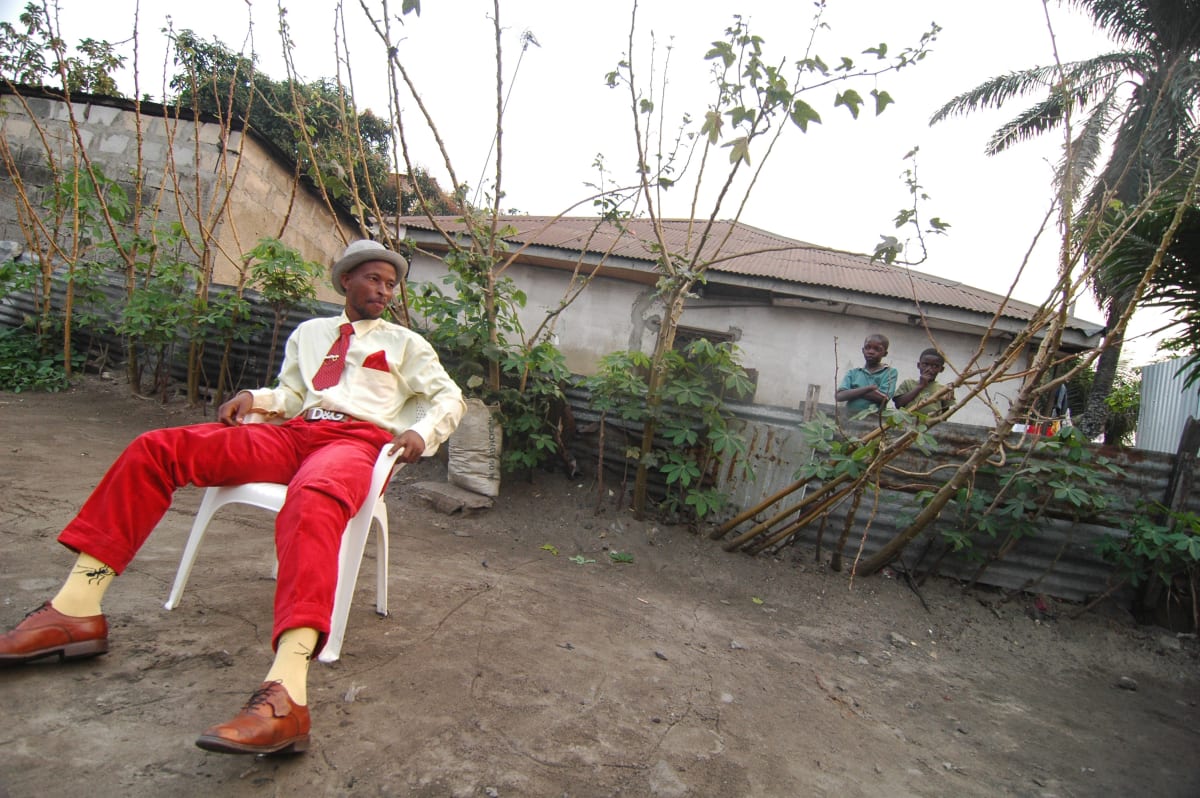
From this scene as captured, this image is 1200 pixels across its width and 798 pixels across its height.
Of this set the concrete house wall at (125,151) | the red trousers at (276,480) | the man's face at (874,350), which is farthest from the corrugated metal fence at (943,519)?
the concrete house wall at (125,151)

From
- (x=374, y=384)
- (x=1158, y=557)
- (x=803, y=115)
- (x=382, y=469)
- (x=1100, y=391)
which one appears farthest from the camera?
(x=1100, y=391)

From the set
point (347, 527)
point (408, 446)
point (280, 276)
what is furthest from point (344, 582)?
point (280, 276)

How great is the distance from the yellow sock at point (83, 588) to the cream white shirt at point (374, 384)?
740 millimetres

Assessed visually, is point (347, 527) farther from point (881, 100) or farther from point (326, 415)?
point (881, 100)

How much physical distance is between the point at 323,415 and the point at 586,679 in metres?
1.36

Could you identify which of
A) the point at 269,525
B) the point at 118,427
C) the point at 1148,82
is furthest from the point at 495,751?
the point at 1148,82

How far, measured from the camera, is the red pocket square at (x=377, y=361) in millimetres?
2621

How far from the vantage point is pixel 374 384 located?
2.61 m

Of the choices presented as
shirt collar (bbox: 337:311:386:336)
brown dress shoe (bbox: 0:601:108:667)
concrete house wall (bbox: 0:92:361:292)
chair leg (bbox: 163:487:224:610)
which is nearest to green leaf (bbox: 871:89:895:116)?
shirt collar (bbox: 337:311:386:336)

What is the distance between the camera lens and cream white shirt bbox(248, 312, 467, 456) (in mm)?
2531

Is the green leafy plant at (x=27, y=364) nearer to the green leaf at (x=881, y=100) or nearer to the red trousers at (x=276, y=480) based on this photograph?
the red trousers at (x=276, y=480)

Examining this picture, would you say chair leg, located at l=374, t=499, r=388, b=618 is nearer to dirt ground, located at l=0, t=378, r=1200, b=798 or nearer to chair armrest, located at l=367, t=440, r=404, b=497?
dirt ground, located at l=0, t=378, r=1200, b=798

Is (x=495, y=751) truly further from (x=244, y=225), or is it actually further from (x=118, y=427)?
(x=244, y=225)

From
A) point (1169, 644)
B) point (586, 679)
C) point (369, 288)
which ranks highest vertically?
point (369, 288)
